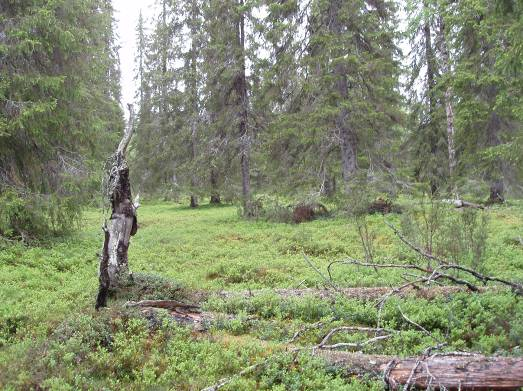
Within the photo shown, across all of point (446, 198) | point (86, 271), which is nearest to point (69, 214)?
point (86, 271)

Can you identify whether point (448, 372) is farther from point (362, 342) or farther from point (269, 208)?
point (269, 208)

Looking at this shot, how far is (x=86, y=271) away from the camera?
9.49 m

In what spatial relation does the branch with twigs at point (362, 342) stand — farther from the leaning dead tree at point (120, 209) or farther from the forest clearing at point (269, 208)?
the leaning dead tree at point (120, 209)

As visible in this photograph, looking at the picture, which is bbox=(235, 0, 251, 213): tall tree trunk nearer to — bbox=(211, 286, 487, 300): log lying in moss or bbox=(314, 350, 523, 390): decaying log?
bbox=(211, 286, 487, 300): log lying in moss

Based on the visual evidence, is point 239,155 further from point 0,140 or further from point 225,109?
point 0,140

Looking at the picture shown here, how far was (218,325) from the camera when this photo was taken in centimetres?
575

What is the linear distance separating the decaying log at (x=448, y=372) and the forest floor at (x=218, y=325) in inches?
7.1

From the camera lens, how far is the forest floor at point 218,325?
177 inches

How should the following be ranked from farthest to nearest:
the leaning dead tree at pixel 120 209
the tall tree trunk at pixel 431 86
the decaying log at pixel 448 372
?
the tall tree trunk at pixel 431 86 < the leaning dead tree at pixel 120 209 < the decaying log at pixel 448 372

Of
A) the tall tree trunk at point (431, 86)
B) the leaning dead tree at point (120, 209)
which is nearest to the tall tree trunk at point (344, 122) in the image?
the tall tree trunk at point (431, 86)

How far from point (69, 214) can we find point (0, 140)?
252 cm

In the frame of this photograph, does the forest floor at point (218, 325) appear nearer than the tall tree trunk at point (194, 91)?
Yes

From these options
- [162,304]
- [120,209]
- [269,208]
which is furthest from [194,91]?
[162,304]

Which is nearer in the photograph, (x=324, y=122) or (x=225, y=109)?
(x=324, y=122)
